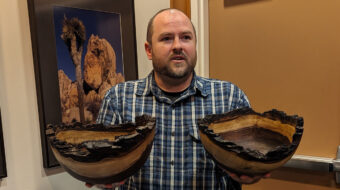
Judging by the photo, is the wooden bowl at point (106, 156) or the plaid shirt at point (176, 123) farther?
the plaid shirt at point (176, 123)

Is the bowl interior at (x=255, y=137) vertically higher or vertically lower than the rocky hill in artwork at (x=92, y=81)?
lower

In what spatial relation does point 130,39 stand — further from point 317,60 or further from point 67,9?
point 317,60

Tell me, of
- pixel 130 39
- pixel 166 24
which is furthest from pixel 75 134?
pixel 130 39

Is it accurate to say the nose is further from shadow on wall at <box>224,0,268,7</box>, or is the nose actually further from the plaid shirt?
shadow on wall at <box>224,0,268,7</box>

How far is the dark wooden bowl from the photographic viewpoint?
1.87 feet

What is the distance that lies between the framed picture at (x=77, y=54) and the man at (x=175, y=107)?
0.78 feet

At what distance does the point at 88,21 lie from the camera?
117 cm

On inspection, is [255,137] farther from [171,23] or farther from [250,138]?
[171,23]

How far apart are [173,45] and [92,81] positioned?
52 cm

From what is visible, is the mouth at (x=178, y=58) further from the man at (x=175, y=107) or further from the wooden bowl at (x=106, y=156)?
the wooden bowl at (x=106, y=156)

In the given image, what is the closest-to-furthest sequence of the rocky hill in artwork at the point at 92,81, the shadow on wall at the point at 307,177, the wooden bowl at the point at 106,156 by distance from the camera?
the wooden bowl at the point at 106,156 → the rocky hill in artwork at the point at 92,81 → the shadow on wall at the point at 307,177

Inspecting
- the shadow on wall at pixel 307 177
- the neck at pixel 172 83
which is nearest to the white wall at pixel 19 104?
the neck at pixel 172 83

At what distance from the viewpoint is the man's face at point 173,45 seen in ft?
2.83

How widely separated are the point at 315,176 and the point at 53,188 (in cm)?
125
